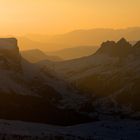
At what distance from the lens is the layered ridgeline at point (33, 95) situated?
329ft

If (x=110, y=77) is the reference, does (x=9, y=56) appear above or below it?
above

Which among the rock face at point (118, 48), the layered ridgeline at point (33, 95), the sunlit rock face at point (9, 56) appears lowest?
the layered ridgeline at point (33, 95)

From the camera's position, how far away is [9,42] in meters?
151

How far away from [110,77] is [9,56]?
28.9m

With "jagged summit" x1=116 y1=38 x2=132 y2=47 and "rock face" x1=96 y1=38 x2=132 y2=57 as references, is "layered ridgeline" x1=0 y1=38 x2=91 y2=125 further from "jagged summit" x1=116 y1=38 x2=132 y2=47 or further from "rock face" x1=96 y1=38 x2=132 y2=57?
"jagged summit" x1=116 y1=38 x2=132 y2=47

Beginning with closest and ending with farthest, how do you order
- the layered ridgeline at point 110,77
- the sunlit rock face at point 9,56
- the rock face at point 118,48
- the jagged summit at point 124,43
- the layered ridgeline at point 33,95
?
1. the layered ridgeline at point 33,95
2. the layered ridgeline at point 110,77
3. the sunlit rock face at point 9,56
4. the rock face at point 118,48
5. the jagged summit at point 124,43

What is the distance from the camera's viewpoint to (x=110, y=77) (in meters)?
145

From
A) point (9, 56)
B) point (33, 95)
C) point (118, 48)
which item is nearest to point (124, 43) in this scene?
point (118, 48)

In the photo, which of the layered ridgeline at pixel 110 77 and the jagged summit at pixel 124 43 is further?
the jagged summit at pixel 124 43

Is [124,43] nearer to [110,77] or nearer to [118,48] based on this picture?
[118,48]

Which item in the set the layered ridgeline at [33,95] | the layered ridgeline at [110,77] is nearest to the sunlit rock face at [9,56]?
the layered ridgeline at [33,95]

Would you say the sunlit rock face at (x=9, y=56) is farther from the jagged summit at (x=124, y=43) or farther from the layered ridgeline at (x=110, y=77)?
the jagged summit at (x=124, y=43)

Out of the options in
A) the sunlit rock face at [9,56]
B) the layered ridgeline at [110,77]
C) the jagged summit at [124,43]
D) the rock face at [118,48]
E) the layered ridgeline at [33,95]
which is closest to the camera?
the layered ridgeline at [33,95]

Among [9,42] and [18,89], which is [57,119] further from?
[9,42]
